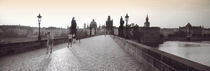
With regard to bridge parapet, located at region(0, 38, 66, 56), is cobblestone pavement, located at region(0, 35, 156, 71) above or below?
below

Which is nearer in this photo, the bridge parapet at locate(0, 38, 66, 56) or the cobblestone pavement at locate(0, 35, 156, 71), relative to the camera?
the cobblestone pavement at locate(0, 35, 156, 71)

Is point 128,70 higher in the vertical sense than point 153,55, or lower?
lower

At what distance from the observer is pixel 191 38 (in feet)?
355

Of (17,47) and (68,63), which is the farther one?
(17,47)

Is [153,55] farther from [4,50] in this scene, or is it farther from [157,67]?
[4,50]

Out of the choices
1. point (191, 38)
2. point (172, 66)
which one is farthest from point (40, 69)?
point (191, 38)

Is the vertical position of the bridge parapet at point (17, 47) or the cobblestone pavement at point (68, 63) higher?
the bridge parapet at point (17, 47)

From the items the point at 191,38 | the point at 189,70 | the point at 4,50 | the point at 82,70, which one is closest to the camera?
the point at 189,70

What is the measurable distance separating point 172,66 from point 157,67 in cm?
128

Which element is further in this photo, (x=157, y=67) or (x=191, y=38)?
(x=191, y=38)

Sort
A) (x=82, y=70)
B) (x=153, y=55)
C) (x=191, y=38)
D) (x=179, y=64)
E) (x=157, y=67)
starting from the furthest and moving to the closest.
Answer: (x=191, y=38)
(x=82, y=70)
(x=153, y=55)
(x=157, y=67)
(x=179, y=64)

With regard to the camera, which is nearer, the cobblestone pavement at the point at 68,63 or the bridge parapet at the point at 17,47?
Result: the cobblestone pavement at the point at 68,63

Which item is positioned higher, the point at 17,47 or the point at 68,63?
the point at 17,47

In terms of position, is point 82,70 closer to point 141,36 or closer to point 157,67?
point 157,67
